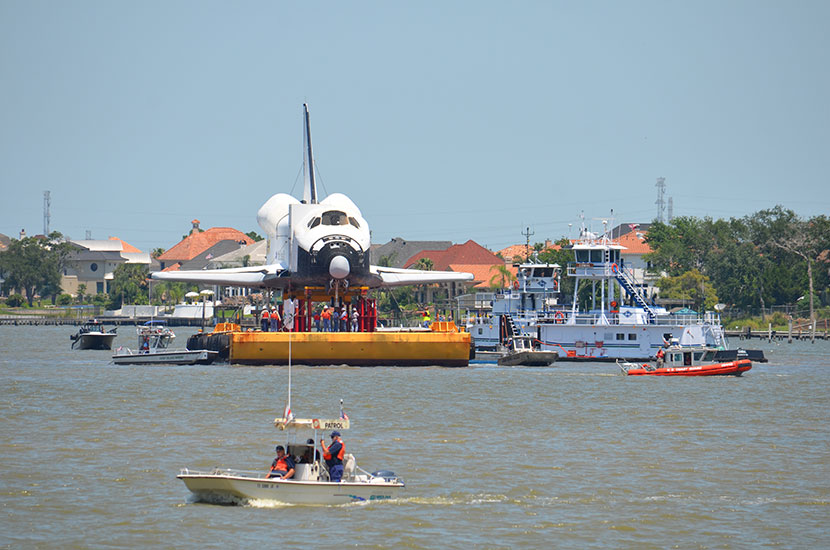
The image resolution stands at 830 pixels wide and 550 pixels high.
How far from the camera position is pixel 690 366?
5375 centimetres

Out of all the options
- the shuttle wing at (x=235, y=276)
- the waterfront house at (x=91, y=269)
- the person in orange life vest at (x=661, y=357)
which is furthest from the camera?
the waterfront house at (x=91, y=269)

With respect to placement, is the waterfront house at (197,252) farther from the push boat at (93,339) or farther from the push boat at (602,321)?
the push boat at (602,321)

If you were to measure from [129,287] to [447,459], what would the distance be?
146 m

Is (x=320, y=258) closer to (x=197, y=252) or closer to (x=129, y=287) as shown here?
(x=129, y=287)

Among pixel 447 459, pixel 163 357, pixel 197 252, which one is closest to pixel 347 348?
pixel 163 357

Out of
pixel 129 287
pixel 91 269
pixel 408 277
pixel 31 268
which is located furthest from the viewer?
Answer: pixel 91 269

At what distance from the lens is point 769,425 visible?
3650 cm

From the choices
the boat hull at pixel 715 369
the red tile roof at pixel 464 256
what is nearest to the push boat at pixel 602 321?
the boat hull at pixel 715 369

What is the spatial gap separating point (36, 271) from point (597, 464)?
161 meters

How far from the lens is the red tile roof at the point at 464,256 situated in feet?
497

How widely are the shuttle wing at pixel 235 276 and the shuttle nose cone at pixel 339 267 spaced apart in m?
4.70

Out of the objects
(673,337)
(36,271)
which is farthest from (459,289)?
(673,337)

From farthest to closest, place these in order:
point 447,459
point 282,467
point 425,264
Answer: point 425,264 → point 447,459 → point 282,467

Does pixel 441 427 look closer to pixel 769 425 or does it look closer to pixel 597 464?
pixel 597 464
